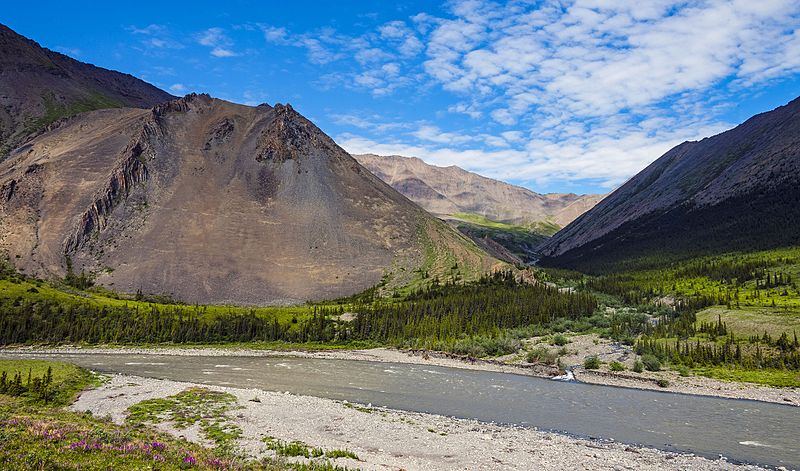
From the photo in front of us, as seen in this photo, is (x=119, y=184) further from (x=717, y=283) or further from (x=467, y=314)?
(x=717, y=283)

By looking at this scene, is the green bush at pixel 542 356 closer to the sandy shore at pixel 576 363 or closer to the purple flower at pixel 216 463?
the sandy shore at pixel 576 363

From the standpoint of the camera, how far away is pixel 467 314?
9162 cm

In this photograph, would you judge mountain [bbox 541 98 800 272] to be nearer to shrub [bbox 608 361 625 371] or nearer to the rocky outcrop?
shrub [bbox 608 361 625 371]

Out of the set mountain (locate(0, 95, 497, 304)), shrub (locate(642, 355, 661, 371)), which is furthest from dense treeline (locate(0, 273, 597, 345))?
mountain (locate(0, 95, 497, 304))

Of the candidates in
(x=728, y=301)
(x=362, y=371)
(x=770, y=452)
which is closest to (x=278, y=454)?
(x=770, y=452)

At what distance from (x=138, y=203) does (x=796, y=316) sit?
537 ft

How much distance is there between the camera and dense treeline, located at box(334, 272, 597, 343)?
85.2 meters

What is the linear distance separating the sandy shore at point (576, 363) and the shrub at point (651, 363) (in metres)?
0.91

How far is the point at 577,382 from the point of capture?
169 feet

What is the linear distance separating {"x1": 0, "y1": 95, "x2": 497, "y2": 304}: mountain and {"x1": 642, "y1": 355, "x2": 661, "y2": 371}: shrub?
85.5m

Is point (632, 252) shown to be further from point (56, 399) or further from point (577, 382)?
point (56, 399)

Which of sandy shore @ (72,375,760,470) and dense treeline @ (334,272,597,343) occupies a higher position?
dense treeline @ (334,272,597,343)

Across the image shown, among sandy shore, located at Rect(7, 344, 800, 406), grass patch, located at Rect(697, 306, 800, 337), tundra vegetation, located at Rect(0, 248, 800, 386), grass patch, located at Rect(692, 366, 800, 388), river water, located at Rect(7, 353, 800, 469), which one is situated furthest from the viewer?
grass patch, located at Rect(697, 306, 800, 337)

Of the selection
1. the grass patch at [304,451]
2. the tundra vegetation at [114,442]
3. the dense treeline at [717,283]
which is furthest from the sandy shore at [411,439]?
the dense treeline at [717,283]
